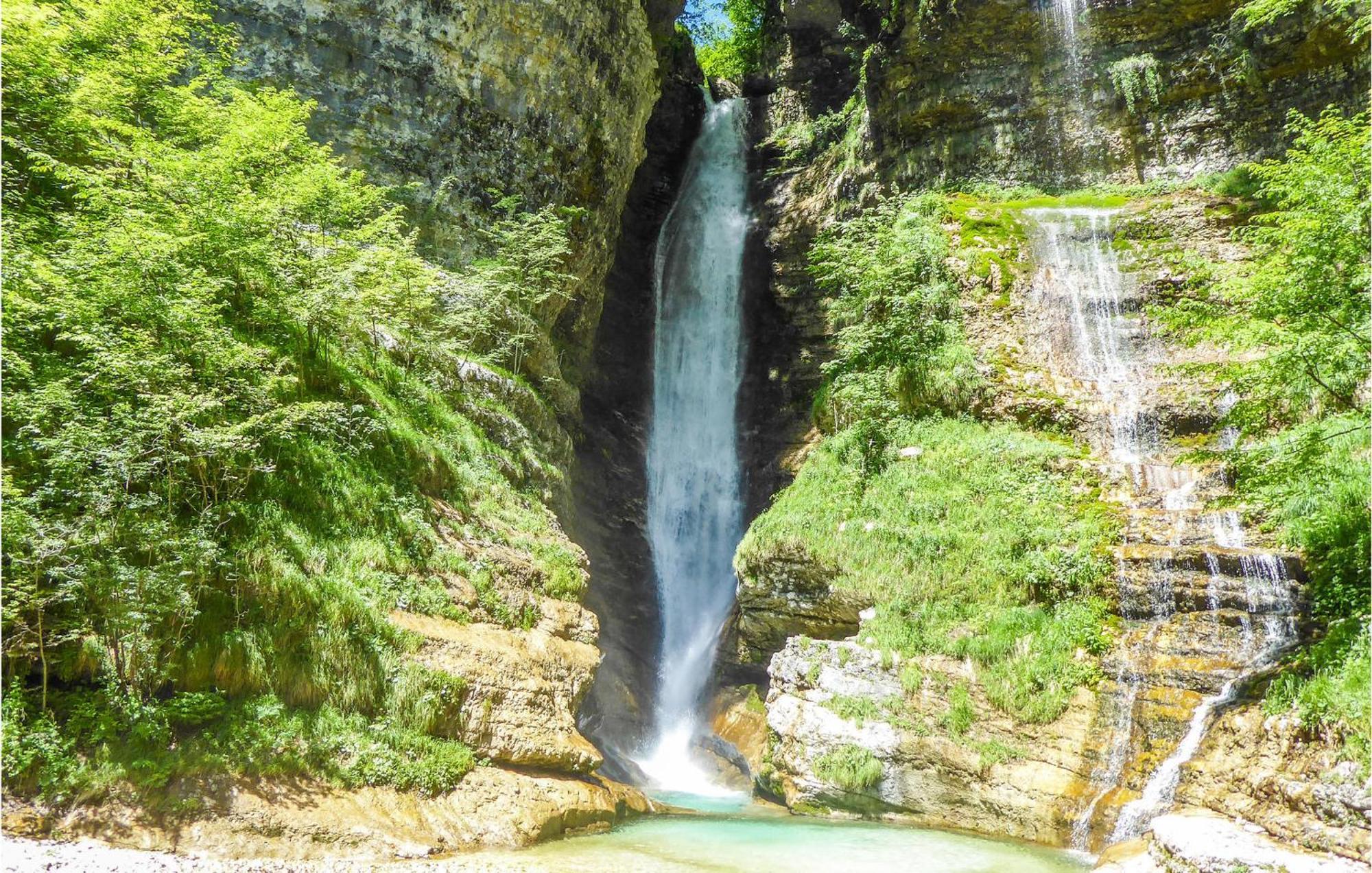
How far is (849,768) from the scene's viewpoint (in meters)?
10.4

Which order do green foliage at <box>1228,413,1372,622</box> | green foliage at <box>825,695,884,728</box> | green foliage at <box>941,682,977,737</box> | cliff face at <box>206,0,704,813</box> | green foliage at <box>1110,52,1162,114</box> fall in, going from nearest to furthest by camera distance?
green foliage at <box>1228,413,1372,622</box>, green foliage at <box>941,682,977,737</box>, green foliage at <box>825,695,884,728</box>, cliff face at <box>206,0,704,813</box>, green foliage at <box>1110,52,1162,114</box>

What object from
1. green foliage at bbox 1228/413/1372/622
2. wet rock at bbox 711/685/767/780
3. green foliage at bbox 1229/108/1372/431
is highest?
green foliage at bbox 1229/108/1372/431

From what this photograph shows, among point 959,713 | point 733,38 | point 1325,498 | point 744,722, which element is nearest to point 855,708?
point 959,713

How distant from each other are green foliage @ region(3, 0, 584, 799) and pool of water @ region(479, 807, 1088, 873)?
1.82 m

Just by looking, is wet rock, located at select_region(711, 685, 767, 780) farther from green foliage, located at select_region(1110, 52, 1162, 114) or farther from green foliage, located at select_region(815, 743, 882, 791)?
green foliage, located at select_region(1110, 52, 1162, 114)

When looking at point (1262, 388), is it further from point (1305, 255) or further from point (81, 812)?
point (81, 812)

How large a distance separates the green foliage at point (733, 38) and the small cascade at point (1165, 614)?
20759mm

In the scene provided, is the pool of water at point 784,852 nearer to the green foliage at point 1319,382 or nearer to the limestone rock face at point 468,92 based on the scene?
the green foliage at point 1319,382

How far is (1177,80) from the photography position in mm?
18828

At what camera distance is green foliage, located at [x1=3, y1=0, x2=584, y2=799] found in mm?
6586

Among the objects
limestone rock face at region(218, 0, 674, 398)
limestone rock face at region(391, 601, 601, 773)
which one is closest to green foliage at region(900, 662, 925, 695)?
limestone rock face at region(391, 601, 601, 773)

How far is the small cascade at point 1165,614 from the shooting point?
854 centimetres

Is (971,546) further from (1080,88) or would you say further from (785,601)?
(1080,88)

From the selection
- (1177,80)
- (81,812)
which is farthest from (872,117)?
(81,812)
